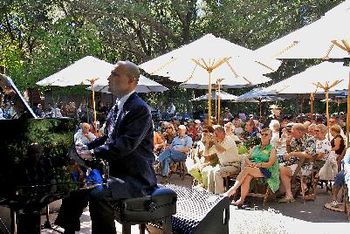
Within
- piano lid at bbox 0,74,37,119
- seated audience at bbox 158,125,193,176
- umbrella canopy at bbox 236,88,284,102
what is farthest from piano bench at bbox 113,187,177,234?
umbrella canopy at bbox 236,88,284,102

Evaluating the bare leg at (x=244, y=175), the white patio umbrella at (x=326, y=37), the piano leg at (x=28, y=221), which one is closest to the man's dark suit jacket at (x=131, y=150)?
the piano leg at (x=28, y=221)

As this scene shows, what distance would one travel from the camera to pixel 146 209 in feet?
13.8

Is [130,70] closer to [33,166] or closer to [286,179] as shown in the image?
[33,166]

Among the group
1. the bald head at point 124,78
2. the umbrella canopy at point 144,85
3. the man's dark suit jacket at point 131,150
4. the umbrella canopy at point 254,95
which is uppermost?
the umbrella canopy at point 144,85

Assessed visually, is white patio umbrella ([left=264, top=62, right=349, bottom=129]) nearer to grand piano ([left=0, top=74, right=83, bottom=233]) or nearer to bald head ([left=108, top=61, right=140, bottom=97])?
bald head ([left=108, top=61, right=140, bottom=97])

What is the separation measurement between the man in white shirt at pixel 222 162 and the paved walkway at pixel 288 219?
1.71 ft

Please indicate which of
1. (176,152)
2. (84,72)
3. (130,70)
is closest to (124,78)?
(130,70)

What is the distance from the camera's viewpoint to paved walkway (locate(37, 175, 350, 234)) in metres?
5.22

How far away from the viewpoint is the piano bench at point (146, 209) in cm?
416

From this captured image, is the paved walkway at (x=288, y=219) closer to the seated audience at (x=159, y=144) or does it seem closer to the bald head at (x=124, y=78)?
the bald head at (x=124, y=78)

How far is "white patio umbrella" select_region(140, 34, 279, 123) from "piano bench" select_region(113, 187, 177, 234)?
455cm

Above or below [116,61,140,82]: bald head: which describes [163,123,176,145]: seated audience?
below

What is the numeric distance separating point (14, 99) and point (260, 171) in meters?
4.37

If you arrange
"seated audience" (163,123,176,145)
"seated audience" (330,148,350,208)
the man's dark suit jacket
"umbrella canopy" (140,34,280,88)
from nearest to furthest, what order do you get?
the man's dark suit jacket → "seated audience" (330,148,350,208) → "umbrella canopy" (140,34,280,88) → "seated audience" (163,123,176,145)
